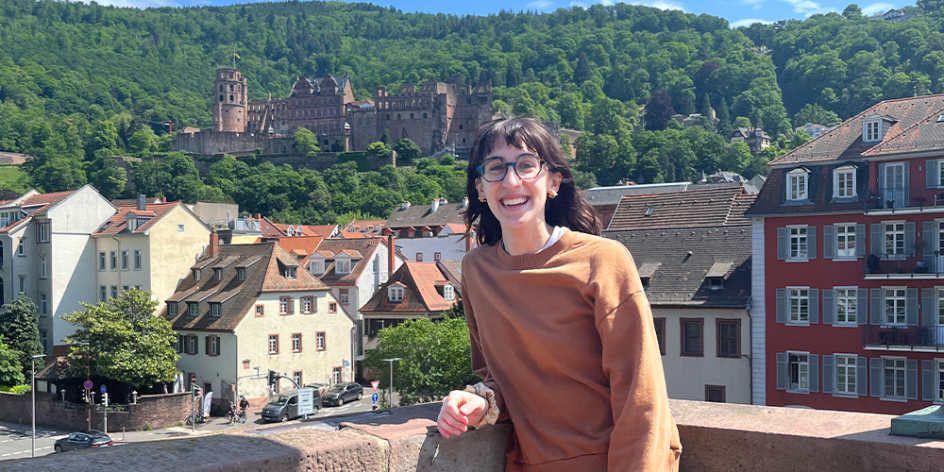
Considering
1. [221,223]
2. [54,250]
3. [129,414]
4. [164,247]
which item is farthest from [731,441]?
[221,223]

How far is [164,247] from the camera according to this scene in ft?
127

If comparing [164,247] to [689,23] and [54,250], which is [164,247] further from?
[689,23]

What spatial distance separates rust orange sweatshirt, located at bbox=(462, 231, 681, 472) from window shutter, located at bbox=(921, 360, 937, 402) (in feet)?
67.4

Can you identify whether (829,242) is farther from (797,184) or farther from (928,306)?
(928,306)

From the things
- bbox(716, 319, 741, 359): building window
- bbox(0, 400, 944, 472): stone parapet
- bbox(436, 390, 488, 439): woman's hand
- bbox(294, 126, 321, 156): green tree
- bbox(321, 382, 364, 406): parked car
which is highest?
bbox(294, 126, 321, 156): green tree

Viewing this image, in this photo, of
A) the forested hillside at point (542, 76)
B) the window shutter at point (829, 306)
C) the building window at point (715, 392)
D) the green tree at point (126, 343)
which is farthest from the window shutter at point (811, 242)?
the forested hillside at point (542, 76)

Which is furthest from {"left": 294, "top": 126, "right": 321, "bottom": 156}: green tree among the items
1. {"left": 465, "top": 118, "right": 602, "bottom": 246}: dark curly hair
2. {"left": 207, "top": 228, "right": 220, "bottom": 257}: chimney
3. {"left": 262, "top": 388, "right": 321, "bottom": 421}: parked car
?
{"left": 465, "top": 118, "right": 602, "bottom": 246}: dark curly hair

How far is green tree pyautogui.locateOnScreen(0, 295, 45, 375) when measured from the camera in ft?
124

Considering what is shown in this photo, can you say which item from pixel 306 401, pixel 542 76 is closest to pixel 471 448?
pixel 306 401

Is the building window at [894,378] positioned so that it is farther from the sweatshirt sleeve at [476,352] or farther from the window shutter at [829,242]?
the sweatshirt sleeve at [476,352]

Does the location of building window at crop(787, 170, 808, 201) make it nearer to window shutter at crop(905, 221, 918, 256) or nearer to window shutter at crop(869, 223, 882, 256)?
Answer: window shutter at crop(869, 223, 882, 256)

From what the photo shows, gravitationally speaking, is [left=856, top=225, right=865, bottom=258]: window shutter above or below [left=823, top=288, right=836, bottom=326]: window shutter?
above

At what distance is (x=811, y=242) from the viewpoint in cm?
2280

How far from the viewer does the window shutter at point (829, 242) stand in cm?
2245
